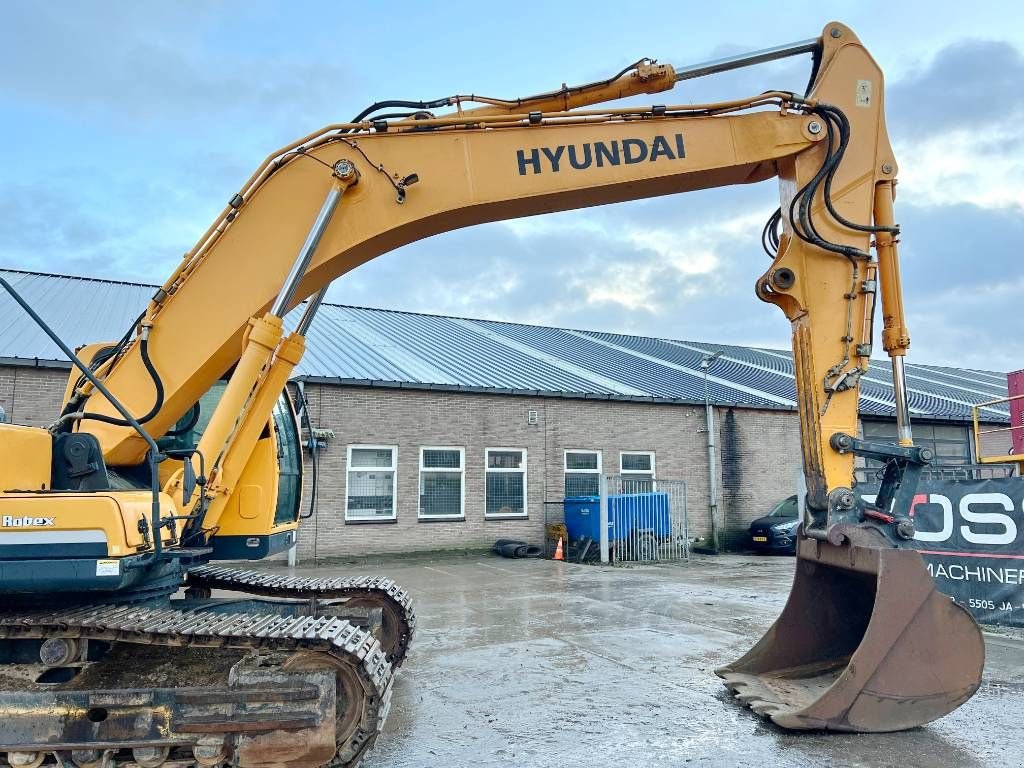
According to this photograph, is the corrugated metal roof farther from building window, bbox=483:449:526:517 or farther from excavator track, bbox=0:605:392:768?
excavator track, bbox=0:605:392:768

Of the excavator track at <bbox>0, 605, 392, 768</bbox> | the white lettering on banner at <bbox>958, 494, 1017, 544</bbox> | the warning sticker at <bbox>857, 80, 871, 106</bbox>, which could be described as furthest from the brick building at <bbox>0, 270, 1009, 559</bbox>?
the warning sticker at <bbox>857, 80, 871, 106</bbox>

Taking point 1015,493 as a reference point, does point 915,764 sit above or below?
below

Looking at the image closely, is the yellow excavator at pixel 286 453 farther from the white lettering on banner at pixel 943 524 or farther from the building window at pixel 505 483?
the building window at pixel 505 483

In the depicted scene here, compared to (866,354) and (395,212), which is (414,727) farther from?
(866,354)

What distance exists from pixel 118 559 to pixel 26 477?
835 millimetres

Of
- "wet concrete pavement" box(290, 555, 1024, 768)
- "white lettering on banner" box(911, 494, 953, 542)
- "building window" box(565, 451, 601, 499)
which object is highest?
"building window" box(565, 451, 601, 499)

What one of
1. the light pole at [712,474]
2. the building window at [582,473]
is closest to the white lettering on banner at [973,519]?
the building window at [582,473]

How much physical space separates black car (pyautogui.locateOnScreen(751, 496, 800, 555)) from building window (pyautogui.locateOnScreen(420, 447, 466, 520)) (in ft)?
23.8

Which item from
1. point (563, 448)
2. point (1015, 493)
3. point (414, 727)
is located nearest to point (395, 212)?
point (414, 727)

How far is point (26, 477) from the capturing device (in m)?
4.46

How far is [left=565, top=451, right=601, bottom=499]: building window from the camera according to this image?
1852 cm

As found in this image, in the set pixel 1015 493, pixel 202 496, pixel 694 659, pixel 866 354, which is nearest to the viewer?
pixel 202 496

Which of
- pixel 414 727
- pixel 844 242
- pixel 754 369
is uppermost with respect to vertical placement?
pixel 754 369

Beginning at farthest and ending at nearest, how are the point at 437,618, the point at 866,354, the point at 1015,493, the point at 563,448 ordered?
the point at 563,448 < the point at 437,618 < the point at 1015,493 < the point at 866,354
